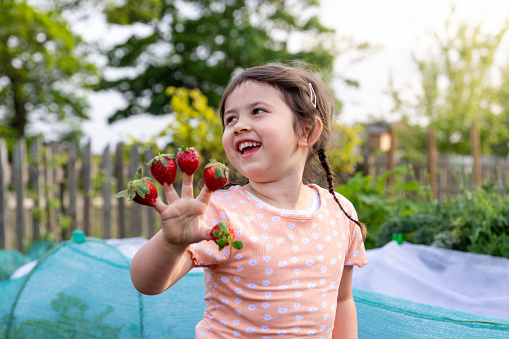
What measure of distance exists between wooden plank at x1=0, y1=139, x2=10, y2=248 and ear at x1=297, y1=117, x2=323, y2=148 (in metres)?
5.22

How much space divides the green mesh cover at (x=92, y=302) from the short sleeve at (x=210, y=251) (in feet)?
2.60

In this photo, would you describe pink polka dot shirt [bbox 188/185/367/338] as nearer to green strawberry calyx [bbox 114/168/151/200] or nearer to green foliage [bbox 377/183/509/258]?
green strawberry calyx [bbox 114/168/151/200]

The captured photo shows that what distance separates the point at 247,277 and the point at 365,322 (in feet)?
2.49

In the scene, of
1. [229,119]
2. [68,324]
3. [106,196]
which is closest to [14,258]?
[68,324]

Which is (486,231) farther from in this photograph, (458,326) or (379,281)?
(458,326)

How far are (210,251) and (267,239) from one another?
154 mm

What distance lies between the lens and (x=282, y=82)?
129cm

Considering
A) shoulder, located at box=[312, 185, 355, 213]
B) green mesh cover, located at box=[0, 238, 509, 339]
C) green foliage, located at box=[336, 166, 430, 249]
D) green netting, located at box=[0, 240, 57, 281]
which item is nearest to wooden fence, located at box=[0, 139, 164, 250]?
green netting, located at box=[0, 240, 57, 281]

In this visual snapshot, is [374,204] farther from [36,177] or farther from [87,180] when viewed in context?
[36,177]

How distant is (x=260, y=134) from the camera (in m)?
1.19

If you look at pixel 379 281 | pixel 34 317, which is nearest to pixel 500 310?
pixel 379 281

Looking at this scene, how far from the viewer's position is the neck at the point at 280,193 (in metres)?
1.27

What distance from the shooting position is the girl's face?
120 centimetres

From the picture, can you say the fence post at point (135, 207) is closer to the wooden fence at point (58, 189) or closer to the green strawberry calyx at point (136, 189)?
the wooden fence at point (58, 189)
